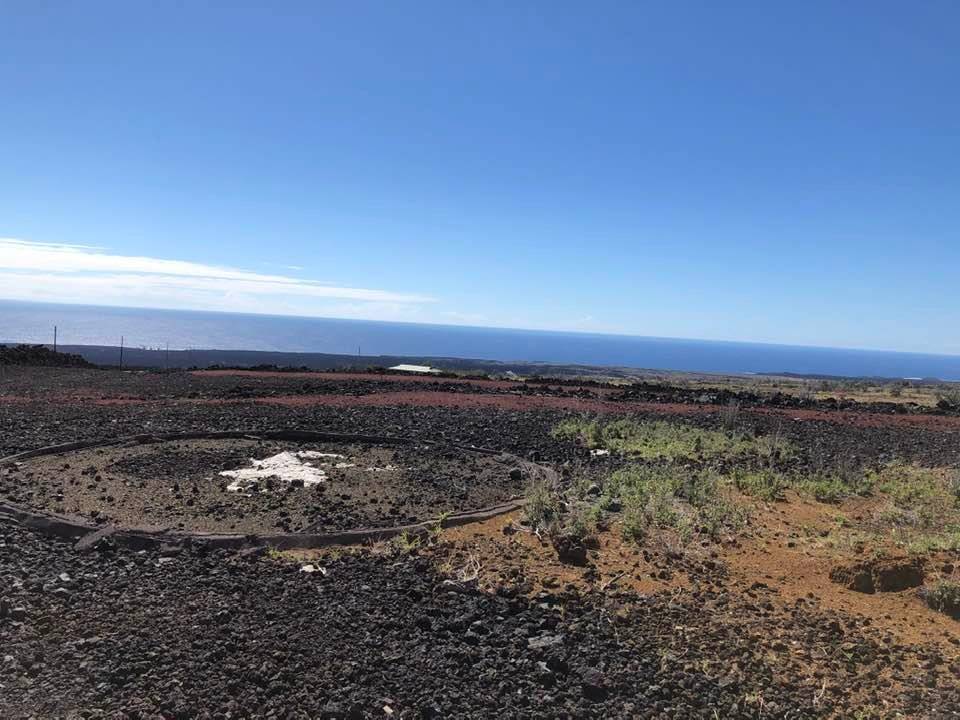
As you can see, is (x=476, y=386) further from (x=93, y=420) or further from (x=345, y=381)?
(x=93, y=420)

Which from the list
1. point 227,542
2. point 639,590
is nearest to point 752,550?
point 639,590

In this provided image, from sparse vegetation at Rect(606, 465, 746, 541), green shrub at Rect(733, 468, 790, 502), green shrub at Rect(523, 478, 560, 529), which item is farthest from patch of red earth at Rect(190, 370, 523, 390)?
green shrub at Rect(523, 478, 560, 529)

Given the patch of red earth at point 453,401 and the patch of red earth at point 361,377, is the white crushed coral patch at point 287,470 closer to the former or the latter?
the patch of red earth at point 453,401

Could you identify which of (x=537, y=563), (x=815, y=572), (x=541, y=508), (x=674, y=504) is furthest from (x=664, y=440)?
(x=537, y=563)

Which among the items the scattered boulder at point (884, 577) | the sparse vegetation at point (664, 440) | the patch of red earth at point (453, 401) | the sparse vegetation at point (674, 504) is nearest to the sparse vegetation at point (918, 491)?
the sparse vegetation at point (664, 440)

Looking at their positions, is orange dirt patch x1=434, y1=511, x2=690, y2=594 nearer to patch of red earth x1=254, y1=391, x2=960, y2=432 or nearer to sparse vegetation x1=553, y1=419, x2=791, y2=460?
sparse vegetation x1=553, y1=419, x2=791, y2=460
